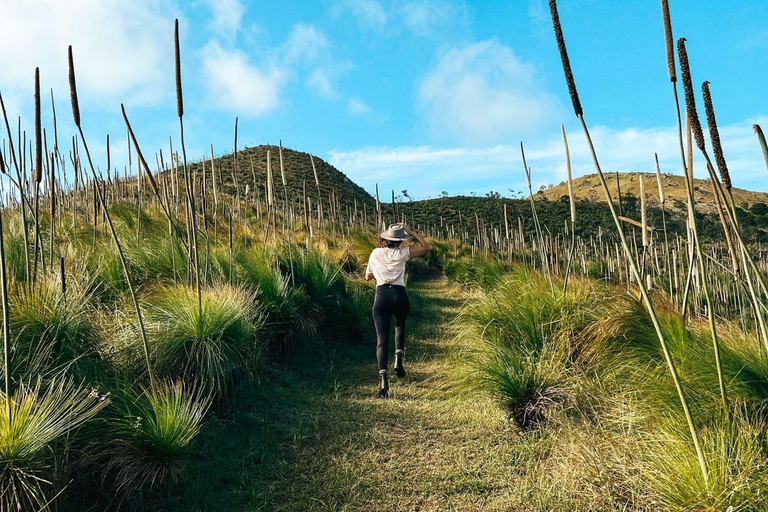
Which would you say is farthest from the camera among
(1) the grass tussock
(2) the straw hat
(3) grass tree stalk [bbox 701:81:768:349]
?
(2) the straw hat

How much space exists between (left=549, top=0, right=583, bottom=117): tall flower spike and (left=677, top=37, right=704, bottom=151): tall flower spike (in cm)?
54

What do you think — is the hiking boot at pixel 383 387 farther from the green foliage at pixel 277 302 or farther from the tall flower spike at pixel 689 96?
the tall flower spike at pixel 689 96

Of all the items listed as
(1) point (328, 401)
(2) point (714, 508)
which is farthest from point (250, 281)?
(2) point (714, 508)

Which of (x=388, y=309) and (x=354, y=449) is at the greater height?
(x=388, y=309)

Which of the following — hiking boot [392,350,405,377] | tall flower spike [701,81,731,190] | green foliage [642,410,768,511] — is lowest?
hiking boot [392,350,405,377]

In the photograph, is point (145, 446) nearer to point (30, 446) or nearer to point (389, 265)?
point (30, 446)

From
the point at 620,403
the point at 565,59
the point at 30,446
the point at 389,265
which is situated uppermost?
the point at 565,59

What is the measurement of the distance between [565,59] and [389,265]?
155 inches

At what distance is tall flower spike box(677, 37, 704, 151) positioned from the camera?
8.14 ft

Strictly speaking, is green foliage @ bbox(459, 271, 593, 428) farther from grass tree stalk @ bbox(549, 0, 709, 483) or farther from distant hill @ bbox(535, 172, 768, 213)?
distant hill @ bbox(535, 172, 768, 213)

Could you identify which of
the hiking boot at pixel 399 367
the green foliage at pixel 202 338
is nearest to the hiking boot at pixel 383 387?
the hiking boot at pixel 399 367

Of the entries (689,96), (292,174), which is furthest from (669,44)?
(292,174)

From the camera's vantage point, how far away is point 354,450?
4086mm

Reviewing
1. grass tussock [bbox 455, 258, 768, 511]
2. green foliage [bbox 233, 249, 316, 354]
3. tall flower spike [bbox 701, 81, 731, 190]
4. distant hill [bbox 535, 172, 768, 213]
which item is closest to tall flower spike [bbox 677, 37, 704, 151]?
tall flower spike [bbox 701, 81, 731, 190]
